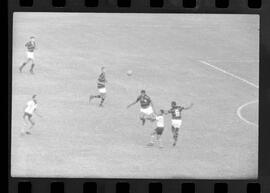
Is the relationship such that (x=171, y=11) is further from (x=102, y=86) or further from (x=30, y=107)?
(x=30, y=107)

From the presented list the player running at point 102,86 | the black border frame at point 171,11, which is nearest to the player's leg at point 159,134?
the black border frame at point 171,11

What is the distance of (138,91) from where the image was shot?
2588cm

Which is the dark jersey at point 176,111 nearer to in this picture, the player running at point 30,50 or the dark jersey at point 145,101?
the dark jersey at point 145,101

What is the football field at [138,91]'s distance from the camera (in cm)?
2561

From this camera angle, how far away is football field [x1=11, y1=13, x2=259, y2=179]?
25609mm

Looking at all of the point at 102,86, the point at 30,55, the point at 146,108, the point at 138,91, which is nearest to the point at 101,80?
the point at 102,86

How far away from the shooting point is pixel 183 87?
25.8m

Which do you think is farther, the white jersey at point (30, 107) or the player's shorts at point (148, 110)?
the player's shorts at point (148, 110)

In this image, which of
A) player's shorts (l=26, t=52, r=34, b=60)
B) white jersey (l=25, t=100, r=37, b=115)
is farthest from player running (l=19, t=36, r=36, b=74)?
white jersey (l=25, t=100, r=37, b=115)

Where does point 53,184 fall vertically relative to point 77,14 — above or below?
below

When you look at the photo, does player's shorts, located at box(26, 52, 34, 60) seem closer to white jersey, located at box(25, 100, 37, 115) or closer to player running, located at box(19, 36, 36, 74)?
player running, located at box(19, 36, 36, 74)
